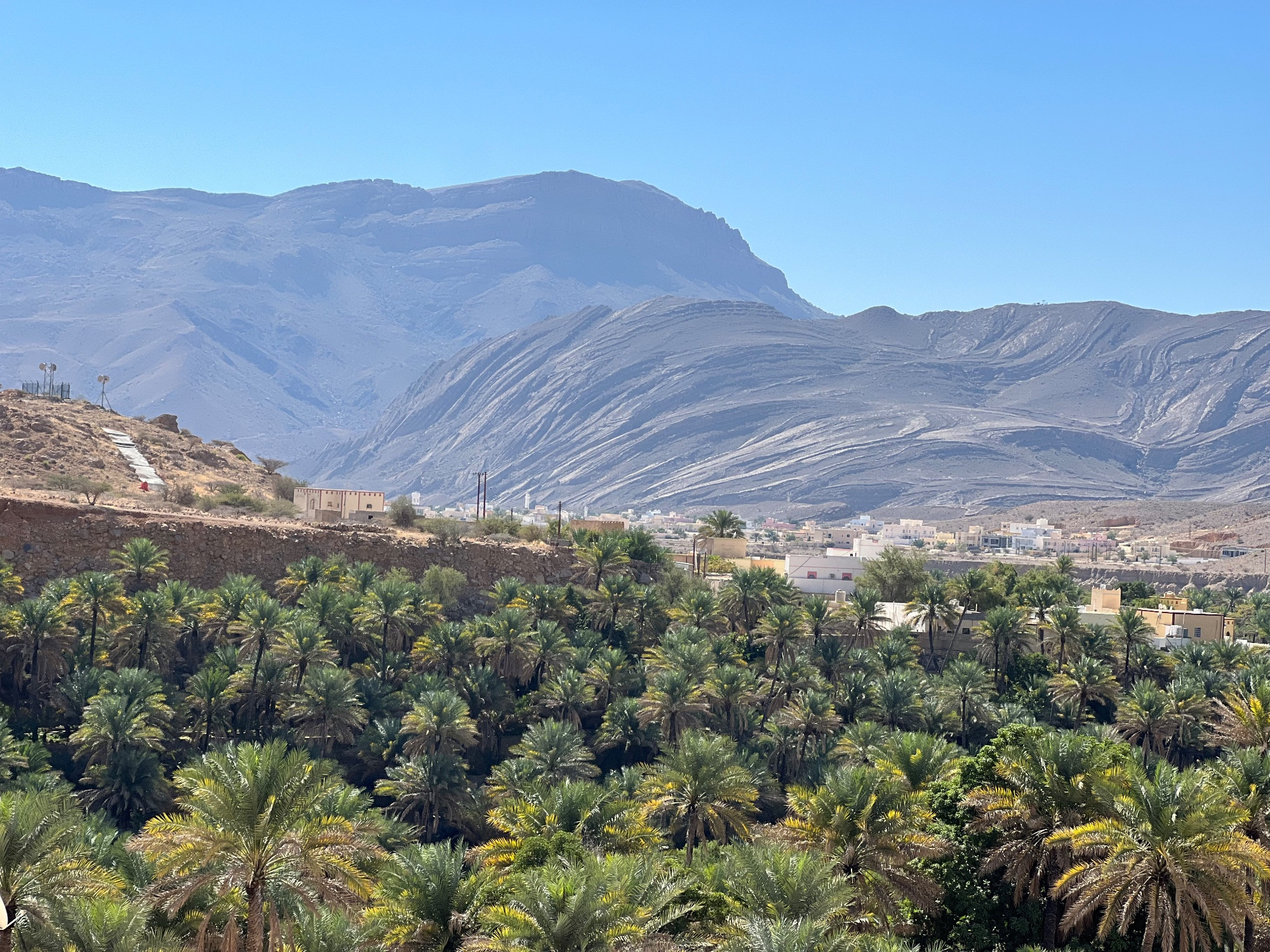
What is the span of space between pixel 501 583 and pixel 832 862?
40.7 meters

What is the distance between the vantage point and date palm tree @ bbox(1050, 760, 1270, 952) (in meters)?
23.5

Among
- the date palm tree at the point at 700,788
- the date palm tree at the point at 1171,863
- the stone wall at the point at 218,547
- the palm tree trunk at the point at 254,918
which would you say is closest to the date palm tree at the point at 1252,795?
the date palm tree at the point at 1171,863

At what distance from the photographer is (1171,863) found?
23.6m

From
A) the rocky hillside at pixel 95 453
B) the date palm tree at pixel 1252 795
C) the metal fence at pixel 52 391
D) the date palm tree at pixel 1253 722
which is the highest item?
the metal fence at pixel 52 391

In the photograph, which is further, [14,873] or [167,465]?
[167,465]

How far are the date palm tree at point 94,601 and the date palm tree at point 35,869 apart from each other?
29.0 m

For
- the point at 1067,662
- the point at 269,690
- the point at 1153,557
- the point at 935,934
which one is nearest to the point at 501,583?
the point at 269,690

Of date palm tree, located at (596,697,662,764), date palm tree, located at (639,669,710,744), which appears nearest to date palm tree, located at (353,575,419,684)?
date palm tree, located at (596,697,662,764)

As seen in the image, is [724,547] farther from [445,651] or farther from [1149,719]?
[1149,719]

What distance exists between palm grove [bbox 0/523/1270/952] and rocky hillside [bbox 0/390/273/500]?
14.1 metres

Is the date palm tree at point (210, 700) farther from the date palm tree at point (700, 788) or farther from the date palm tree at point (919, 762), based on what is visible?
the date palm tree at point (919, 762)

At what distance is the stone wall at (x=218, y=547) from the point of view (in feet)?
180

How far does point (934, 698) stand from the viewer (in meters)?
55.6

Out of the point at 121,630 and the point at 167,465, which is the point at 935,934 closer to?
the point at 121,630
